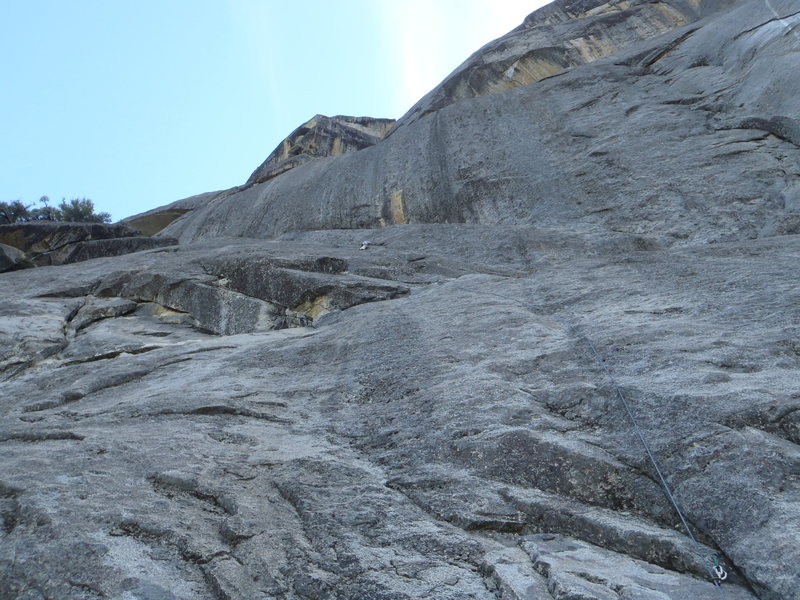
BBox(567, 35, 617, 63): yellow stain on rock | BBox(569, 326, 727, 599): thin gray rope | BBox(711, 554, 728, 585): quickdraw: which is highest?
BBox(567, 35, 617, 63): yellow stain on rock

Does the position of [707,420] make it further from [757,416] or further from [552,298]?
[552,298]

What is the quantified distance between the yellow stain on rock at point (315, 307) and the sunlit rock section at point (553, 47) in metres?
13.4

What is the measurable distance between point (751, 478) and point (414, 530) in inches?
79.0

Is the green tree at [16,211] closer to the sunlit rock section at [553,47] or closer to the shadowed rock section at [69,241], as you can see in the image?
the shadowed rock section at [69,241]

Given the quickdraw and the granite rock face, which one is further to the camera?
the granite rock face

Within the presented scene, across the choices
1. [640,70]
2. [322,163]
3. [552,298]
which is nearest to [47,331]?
[552,298]

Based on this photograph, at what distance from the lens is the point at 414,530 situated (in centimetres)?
425

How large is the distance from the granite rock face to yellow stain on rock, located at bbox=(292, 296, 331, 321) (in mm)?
40

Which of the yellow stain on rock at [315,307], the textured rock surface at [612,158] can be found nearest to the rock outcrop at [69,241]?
the textured rock surface at [612,158]

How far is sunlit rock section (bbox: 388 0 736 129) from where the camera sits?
2316 centimetres

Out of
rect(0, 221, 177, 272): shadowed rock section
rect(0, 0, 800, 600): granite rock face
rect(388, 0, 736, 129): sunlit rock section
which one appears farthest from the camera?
rect(388, 0, 736, 129): sunlit rock section

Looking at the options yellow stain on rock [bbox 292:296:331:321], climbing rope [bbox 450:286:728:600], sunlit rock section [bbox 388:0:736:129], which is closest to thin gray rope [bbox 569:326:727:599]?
climbing rope [bbox 450:286:728:600]

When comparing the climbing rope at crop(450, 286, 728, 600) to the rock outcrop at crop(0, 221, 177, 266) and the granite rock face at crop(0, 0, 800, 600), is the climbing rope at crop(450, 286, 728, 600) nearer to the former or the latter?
the granite rock face at crop(0, 0, 800, 600)

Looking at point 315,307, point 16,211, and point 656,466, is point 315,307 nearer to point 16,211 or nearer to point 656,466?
point 656,466
